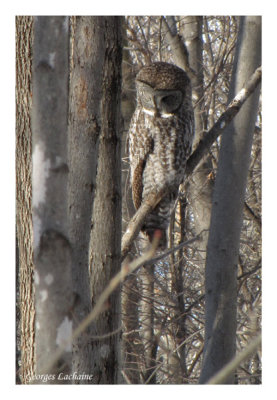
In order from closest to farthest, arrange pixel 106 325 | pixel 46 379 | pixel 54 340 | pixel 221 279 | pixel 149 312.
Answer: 1. pixel 54 340
2. pixel 46 379
3. pixel 106 325
4. pixel 221 279
5. pixel 149 312

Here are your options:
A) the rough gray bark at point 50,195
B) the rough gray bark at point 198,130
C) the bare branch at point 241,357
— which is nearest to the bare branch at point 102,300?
the rough gray bark at point 50,195

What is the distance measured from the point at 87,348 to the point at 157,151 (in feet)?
5.68

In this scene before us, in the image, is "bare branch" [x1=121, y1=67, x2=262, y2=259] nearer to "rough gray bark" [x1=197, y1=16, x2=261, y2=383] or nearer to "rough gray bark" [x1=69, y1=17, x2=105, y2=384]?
"rough gray bark" [x1=197, y1=16, x2=261, y2=383]

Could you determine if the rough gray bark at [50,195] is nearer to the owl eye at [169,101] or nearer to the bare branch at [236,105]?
the bare branch at [236,105]

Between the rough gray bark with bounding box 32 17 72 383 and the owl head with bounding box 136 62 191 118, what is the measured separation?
7.32ft

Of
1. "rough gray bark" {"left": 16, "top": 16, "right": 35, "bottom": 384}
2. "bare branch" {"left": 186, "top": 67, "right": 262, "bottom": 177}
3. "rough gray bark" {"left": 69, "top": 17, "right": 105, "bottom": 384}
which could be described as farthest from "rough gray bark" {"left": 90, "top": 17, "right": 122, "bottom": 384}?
"bare branch" {"left": 186, "top": 67, "right": 262, "bottom": 177}

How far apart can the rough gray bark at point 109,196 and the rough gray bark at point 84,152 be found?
0.10m

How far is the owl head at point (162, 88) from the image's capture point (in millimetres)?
3480

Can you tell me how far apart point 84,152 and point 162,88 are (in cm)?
151

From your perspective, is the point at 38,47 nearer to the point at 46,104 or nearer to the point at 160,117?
the point at 46,104

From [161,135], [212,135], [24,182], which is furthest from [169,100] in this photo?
[24,182]

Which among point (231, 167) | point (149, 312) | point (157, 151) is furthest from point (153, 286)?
point (231, 167)

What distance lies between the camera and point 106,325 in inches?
90.4

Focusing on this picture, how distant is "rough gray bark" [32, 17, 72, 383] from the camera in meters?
1.23
